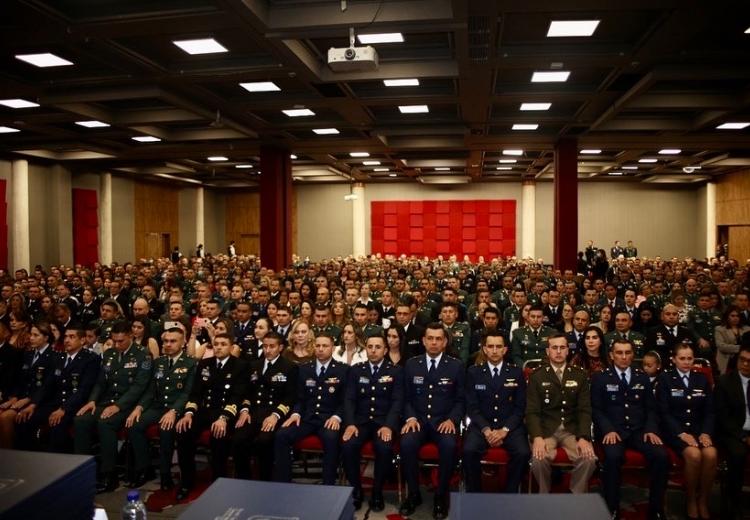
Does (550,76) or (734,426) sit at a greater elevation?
(550,76)

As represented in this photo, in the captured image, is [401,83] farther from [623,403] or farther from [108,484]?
[108,484]

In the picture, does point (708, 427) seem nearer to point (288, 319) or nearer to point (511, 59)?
point (288, 319)

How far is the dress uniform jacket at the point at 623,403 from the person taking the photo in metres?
4.27

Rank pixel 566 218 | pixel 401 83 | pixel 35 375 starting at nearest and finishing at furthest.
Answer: pixel 35 375 → pixel 401 83 → pixel 566 218

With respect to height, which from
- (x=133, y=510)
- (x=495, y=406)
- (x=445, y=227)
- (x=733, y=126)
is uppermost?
(x=733, y=126)

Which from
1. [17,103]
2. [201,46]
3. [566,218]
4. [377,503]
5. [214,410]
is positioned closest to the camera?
[377,503]

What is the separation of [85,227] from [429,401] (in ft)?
58.2

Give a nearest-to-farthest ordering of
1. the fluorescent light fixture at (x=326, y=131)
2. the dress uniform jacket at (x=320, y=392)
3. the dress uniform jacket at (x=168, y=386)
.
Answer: the dress uniform jacket at (x=320, y=392), the dress uniform jacket at (x=168, y=386), the fluorescent light fixture at (x=326, y=131)

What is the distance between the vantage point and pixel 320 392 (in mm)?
4730

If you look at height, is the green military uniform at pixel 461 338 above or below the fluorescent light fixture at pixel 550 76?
below

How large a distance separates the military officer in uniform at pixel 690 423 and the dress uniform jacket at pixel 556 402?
1.82 ft

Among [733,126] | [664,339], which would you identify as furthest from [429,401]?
[733,126]

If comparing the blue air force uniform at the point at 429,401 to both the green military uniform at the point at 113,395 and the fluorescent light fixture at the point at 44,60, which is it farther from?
the fluorescent light fixture at the point at 44,60

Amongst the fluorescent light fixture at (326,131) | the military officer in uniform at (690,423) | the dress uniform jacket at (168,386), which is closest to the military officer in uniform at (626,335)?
the military officer in uniform at (690,423)
